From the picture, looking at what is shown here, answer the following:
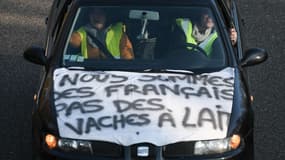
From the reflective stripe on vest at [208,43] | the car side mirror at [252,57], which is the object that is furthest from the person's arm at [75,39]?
the car side mirror at [252,57]

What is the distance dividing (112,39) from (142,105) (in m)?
1.30

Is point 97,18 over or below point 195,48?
over

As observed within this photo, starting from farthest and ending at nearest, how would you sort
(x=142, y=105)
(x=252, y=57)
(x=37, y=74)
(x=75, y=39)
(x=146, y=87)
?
(x=37, y=74), (x=75, y=39), (x=252, y=57), (x=146, y=87), (x=142, y=105)

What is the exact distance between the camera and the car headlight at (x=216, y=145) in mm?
6270

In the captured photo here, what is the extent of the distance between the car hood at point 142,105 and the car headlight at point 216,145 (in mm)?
45

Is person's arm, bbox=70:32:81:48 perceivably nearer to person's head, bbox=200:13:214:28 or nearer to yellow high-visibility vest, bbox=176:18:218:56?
yellow high-visibility vest, bbox=176:18:218:56

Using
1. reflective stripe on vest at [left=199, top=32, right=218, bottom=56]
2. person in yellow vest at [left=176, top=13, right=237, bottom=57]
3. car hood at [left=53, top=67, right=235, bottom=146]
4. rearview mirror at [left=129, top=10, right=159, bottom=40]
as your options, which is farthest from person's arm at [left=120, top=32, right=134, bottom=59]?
reflective stripe on vest at [left=199, top=32, right=218, bottom=56]

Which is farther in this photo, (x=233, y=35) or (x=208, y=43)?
(x=233, y=35)

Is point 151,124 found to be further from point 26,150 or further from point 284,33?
point 284,33

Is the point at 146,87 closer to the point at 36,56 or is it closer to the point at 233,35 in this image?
the point at 36,56

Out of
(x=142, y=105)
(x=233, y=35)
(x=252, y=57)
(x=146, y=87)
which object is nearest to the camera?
(x=142, y=105)

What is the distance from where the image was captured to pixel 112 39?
7.69 m

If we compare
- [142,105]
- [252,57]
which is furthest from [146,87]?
[252,57]

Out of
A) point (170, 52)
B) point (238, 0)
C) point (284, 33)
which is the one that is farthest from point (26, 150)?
point (238, 0)
